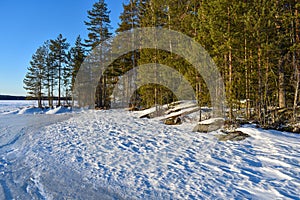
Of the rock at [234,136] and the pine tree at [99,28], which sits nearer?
the rock at [234,136]

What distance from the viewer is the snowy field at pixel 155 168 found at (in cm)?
325

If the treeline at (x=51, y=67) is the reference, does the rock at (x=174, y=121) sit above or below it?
below

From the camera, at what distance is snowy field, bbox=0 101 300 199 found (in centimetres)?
325

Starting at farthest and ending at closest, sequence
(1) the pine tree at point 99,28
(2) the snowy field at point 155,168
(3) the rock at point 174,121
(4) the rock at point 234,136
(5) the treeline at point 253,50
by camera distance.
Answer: (1) the pine tree at point 99,28 < (3) the rock at point 174,121 < (5) the treeline at point 253,50 < (4) the rock at point 234,136 < (2) the snowy field at point 155,168

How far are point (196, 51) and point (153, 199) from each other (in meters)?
7.71

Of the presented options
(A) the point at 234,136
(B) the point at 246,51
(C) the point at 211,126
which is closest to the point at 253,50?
(B) the point at 246,51

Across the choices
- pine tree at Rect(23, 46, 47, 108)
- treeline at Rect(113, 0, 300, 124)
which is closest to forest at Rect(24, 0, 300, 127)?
treeline at Rect(113, 0, 300, 124)

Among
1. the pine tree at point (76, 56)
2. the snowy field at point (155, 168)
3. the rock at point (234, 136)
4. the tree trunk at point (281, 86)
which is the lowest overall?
the snowy field at point (155, 168)

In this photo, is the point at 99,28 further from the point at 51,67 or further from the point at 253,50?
the point at 253,50

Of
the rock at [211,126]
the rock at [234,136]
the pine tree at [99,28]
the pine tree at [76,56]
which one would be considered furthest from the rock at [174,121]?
the pine tree at [76,56]

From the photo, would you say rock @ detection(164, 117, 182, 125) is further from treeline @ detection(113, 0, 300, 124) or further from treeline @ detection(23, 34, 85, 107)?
treeline @ detection(23, 34, 85, 107)

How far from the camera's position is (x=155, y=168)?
14.0 ft

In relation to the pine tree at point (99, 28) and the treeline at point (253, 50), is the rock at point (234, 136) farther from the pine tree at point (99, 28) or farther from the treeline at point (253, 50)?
the pine tree at point (99, 28)

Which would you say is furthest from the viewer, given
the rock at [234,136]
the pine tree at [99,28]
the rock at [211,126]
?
the pine tree at [99,28]
